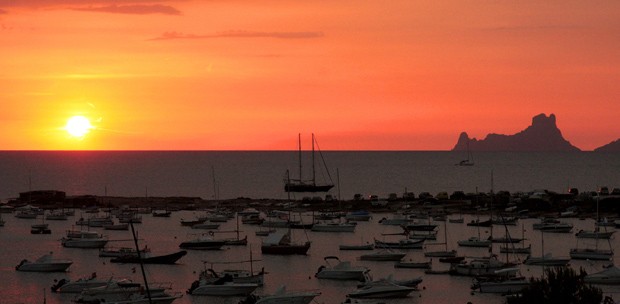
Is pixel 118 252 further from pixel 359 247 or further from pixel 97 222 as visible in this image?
pixel 97 222

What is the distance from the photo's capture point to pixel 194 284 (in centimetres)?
6344

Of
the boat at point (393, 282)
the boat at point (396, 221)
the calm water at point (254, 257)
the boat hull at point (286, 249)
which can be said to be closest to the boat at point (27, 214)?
the calm water at point (254, 257)

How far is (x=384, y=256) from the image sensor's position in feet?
263

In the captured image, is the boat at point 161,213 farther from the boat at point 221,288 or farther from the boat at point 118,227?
the boat at point 221,288

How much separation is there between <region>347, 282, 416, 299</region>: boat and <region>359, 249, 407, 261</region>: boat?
18.2m

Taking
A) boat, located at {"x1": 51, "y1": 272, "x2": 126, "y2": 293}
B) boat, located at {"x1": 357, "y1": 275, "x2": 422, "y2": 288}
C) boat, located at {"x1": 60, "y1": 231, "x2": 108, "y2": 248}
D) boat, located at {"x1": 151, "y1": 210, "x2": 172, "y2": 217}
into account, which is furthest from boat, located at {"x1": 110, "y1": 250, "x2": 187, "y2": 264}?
boat, located at {"x1": 151, "y1": 210, "x2": 172, "y2": 217}

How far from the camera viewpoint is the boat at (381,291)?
59812 millimetres

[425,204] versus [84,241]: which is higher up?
[425,204]

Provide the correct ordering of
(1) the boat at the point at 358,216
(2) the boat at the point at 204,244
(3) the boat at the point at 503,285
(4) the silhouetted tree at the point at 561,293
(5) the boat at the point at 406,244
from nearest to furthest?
1. (4) the silhouetted tree at the point at 561,293
2. (3) the boat at the point at 503,285
3. (5) the boat at the point at 406,244
4. (2) the boat at the point at 204,244
5. (1) the boat at the point at 358,216

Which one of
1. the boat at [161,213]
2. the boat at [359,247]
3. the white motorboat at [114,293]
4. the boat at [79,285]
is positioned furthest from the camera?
the boat at [161,213]

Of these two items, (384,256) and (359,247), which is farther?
(359,247)

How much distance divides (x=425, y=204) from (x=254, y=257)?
53.2 m

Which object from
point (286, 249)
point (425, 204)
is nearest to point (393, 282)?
point (286, 249)

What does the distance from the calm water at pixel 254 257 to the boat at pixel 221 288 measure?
1.67 feet
